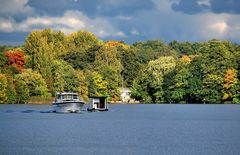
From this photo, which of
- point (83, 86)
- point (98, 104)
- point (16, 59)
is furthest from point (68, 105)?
point (16, 59)

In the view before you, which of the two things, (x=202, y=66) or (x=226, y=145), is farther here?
(x=202, y=66)

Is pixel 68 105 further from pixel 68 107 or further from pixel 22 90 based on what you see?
pixel 22 90

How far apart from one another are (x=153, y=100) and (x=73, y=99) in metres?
58.4

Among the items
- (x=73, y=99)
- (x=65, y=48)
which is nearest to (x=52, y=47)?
(x=65, y=48)

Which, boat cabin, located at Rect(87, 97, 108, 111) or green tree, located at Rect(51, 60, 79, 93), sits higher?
green tree, located at Rect(51, 60, 79, 93)

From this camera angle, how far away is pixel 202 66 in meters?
132

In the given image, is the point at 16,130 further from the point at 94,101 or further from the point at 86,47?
the point at 86,47

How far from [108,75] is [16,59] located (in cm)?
2166

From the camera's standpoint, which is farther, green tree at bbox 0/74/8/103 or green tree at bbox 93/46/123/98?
green tree at bbox 93/46/123/98

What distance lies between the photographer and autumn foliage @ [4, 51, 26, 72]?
139225 millimetres

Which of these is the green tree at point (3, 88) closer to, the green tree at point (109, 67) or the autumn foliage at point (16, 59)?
the autumn foliage at point (16, 59)

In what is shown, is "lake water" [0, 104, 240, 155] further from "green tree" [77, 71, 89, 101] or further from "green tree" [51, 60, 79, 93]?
→ "green tree" [77, 71, 89, 101]

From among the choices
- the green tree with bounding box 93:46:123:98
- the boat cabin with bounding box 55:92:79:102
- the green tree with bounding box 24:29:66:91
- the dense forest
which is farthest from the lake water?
the green tree with bounding box 93:46:123:98

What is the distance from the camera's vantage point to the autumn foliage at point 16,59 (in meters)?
139
